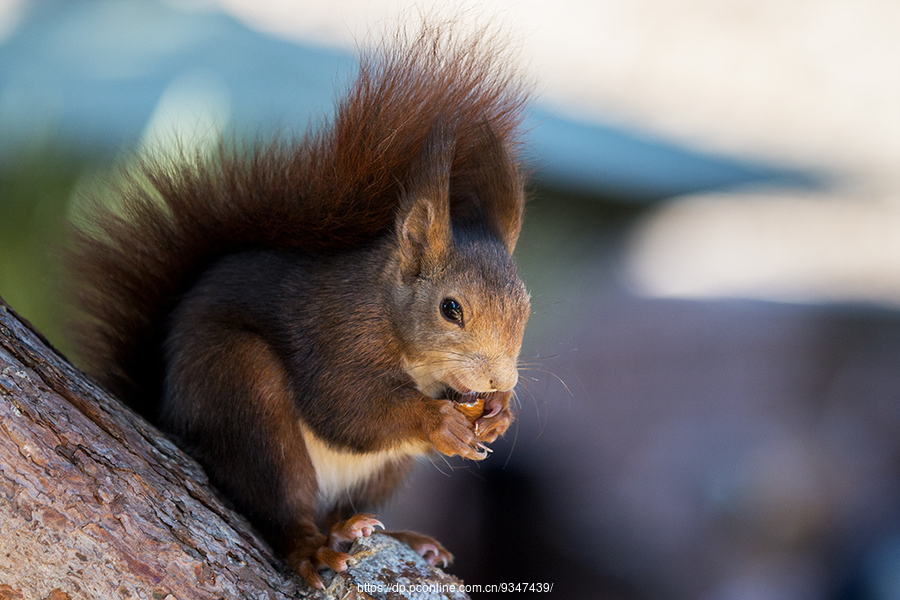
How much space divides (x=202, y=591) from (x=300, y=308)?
44 cm

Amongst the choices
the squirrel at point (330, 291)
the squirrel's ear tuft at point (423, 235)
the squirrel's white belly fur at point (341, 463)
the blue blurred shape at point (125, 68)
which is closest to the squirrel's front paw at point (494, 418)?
the squirrel at point (330, 291)

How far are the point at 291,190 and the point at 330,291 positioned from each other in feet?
0.56

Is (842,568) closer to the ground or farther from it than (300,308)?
closer to the ground

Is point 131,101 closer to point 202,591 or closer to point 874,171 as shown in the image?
point 202,591

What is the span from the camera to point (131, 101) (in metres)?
2.80

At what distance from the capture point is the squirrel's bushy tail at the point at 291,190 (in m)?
1.17

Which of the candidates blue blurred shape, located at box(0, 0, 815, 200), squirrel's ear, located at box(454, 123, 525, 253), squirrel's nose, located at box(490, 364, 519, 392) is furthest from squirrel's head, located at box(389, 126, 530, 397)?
blue blurred shape, located at box(0, 0, 815, 200)

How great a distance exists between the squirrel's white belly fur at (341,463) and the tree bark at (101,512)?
0.67ft

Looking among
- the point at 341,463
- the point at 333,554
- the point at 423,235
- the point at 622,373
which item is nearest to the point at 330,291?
the point at 423,235

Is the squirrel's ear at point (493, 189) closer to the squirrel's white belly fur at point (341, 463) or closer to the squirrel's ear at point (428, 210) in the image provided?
the squirrel's ear at point (428, 210)

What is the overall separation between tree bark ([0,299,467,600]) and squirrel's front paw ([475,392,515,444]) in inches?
9.7

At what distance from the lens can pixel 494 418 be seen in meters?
1.13

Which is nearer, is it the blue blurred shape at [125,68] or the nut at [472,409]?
the nut at [472,409]

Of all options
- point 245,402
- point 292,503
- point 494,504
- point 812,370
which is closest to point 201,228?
point 245,402
